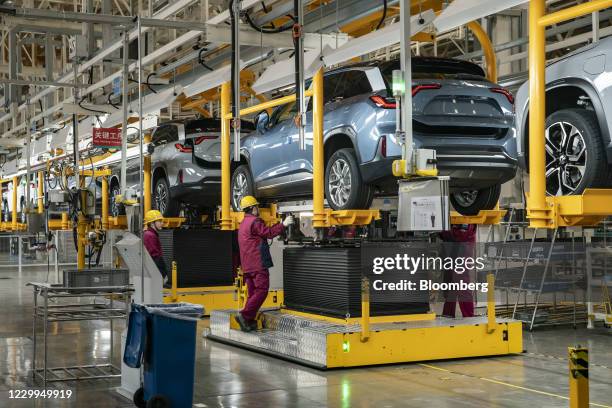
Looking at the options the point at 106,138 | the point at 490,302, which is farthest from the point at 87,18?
the point at 490,302

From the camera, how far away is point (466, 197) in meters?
9.16

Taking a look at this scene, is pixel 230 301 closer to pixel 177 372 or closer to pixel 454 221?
pixel 454 221

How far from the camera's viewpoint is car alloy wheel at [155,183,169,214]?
13422 mm

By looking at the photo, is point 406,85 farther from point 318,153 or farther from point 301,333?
point 301,333

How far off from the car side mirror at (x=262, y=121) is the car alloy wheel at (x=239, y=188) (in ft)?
2.94

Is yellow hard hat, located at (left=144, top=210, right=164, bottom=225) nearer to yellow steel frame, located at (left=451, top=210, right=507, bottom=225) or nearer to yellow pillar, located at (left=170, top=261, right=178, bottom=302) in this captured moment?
yellow pillar, located at (left=170, top=261, right=178, bottom=302)

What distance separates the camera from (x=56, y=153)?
17859 mm

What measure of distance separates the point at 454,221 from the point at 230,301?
4.52 metres

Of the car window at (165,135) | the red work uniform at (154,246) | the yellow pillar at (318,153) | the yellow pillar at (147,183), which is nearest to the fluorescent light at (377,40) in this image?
the yellow pillar at (318,153)

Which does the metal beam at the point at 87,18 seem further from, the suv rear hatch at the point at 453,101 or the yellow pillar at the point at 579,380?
the yellow pillar at the point at 579,380

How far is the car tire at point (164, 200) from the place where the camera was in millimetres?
13320

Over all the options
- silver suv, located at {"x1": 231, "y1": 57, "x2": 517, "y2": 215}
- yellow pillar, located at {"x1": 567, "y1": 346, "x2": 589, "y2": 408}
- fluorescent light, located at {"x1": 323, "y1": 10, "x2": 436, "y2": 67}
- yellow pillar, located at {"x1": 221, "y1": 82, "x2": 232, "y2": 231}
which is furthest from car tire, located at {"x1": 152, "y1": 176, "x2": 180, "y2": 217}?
yellow pillar, located at {"x1": 567, "y1": 346, "x2": 589, "y2": 408}

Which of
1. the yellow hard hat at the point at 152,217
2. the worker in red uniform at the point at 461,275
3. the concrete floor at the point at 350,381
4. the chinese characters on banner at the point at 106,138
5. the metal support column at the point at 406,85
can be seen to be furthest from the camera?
the chinese characters on banner at the point at 106,138

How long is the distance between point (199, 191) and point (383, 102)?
558 cm
